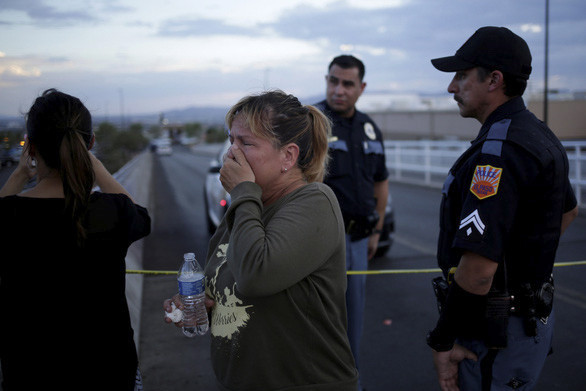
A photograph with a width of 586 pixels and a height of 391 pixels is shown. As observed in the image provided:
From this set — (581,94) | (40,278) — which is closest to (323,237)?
(40,278)

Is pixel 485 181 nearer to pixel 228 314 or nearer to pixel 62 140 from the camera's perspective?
pixel 228 314

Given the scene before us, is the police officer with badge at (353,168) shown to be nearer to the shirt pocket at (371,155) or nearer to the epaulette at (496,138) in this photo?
the shirt pocket at (371,155)

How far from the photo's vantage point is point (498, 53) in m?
2.01

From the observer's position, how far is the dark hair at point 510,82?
203 centimetres

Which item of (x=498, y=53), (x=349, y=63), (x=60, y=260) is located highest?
(x=349, y=63)

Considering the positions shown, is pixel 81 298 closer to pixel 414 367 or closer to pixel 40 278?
pixel 40 278

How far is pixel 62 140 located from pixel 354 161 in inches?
91.4

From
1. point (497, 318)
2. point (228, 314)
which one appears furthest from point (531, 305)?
point (228, 314)

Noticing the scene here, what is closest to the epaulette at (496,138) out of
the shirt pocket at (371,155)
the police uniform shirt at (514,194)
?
the police uniform shirt at (514,194)

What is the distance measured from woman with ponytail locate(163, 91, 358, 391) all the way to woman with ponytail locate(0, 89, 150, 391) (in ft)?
1.42

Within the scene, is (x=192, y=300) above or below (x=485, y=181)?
below

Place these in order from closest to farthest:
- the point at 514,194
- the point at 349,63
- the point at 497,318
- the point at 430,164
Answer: the point at 514,194 → the point at 497,318 → the point at 349,63 → the point at 430,164

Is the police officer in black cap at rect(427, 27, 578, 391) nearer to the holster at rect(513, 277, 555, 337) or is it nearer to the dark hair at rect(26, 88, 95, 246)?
the holster at rect(513, 277, 555, 337)

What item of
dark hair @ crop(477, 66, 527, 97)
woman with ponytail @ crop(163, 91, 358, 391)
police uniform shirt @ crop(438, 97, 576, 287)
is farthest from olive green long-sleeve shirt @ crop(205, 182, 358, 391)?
dark hair @ crop(477, 66, 527, 97)
